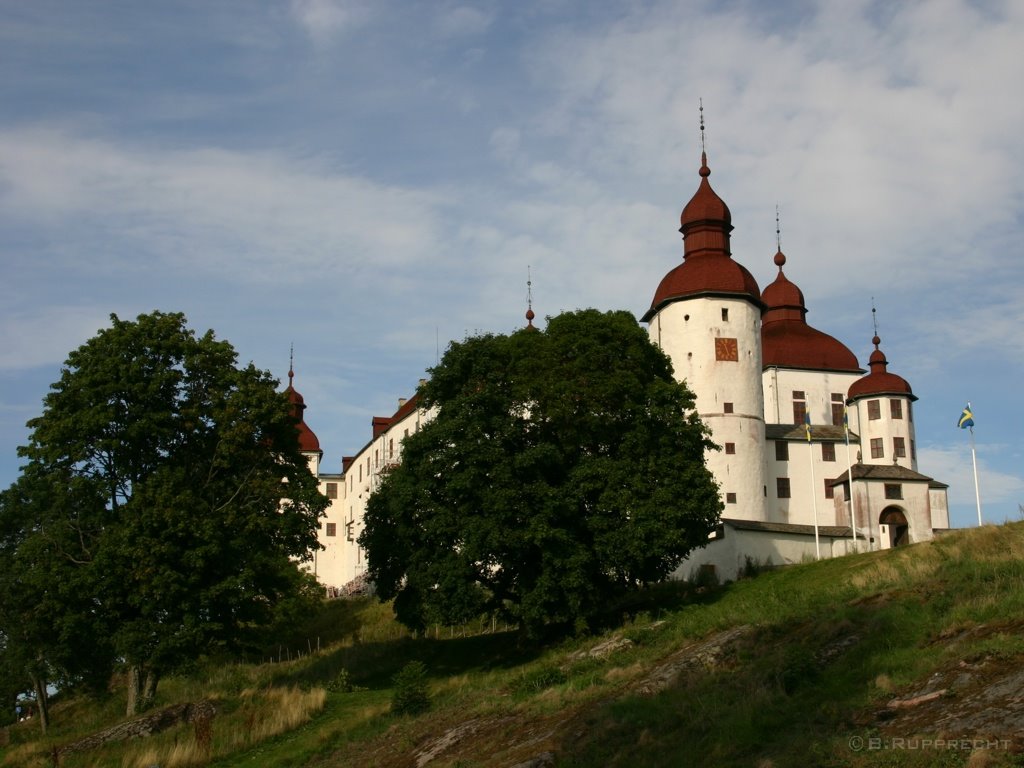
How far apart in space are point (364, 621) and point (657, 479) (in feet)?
82.9

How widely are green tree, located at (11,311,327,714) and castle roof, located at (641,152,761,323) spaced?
25249 mm

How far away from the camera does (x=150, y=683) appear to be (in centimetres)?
3616

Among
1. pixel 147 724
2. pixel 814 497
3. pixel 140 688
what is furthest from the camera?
pixel 814 497

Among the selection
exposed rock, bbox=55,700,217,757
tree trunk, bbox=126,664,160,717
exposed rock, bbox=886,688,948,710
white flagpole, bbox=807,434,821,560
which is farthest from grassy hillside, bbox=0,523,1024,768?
white flagpole, bbox=807,434,821,560

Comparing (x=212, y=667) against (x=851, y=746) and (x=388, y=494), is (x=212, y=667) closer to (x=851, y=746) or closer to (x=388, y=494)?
(x=388, y=494)

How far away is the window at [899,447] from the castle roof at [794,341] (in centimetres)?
1052

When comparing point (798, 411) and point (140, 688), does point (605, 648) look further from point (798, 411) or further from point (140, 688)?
point (798, 411)

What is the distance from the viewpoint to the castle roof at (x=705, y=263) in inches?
2247

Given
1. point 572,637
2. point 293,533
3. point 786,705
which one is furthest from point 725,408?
point 786,705

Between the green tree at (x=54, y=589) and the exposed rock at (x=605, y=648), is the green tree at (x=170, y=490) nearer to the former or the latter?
the green tree at (x=54, y=589)

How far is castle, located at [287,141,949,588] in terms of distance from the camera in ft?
171

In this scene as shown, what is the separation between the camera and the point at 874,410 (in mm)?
57062

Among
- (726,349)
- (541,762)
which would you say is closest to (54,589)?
(541,762)

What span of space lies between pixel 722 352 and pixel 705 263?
501 cm
